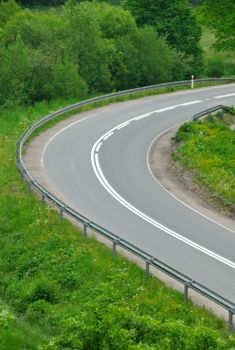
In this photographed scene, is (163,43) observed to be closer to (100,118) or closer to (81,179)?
(100,118)

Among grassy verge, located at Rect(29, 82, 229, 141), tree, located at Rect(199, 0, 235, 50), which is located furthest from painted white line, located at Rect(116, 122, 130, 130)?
tree, located at Rect(199, 0, 235, 50)

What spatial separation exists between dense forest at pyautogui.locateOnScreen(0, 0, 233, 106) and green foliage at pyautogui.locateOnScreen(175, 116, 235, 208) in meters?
11.7

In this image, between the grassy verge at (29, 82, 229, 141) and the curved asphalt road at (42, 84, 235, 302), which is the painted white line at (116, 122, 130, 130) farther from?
the grassy verge at (29, 82, 229, 141)

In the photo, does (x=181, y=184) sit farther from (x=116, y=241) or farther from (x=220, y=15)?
(x=220, y=15)

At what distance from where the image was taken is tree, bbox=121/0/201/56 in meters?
57.6

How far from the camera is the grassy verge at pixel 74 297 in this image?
11445 millimetres

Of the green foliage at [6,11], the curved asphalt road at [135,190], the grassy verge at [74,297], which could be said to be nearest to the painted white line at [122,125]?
the curved asphalt road at [135,190]

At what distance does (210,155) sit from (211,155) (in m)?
0.05

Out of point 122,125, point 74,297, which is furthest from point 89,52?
point 74,297

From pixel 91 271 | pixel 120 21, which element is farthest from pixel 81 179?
pixel 120 21

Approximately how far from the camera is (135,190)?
25562 millimetres

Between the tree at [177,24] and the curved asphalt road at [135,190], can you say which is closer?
the curved asphalt road at [135,190]

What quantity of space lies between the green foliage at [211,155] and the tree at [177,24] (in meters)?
23.5

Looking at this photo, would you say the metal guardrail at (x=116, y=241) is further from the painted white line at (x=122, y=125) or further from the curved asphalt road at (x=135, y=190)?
→ the painted white line at (x=122, y=125)
